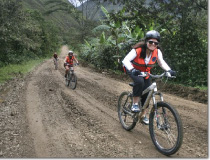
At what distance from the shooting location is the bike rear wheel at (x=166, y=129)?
3391 millimetres

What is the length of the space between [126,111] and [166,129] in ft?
4.47

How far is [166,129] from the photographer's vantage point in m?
3.68

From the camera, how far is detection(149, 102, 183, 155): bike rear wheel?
11.1 ft

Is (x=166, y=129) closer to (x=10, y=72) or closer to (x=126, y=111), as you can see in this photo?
(x=126, y=111)

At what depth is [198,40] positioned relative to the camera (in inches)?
432

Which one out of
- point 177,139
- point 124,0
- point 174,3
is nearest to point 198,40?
point 174,3

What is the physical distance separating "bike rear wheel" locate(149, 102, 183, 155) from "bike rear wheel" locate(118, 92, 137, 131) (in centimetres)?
73

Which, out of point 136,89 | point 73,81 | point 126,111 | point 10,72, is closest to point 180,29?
point 73,81

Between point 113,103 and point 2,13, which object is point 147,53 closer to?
point 113,103

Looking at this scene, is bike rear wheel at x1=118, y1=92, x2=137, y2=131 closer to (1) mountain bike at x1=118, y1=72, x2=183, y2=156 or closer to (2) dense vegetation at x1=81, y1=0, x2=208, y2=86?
(1) mountain bike at x1=118, y1=72, x2=183, y2=156

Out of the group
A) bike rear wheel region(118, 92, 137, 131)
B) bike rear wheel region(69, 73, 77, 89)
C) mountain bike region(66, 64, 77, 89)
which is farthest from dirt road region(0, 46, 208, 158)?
mountain bike region(66, 64, 77, 89)

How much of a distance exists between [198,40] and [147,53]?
7.93 m

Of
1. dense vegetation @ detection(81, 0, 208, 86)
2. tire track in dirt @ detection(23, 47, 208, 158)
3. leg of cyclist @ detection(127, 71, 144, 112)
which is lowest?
tire track in dirt @ detection(23, 47, 208, 158)

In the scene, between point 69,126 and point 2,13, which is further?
point 2,13
